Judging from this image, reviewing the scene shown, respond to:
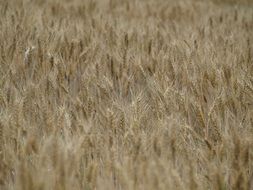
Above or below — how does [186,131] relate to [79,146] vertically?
below

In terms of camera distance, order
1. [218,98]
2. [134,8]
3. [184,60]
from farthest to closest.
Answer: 1. [134,8]
2. [184,60]
3. [218,98]

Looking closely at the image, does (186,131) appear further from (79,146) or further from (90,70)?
(90,70)

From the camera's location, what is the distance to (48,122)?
4.41 ft

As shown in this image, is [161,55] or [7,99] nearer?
[7,99]

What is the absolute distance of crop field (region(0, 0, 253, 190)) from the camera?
3.46 ft

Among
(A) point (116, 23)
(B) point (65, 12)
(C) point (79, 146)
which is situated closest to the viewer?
(C) point (79, 146)

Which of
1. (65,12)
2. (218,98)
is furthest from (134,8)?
(218,98)

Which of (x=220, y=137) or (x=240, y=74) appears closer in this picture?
(x=220, y=137)

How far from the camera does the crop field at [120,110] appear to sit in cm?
106

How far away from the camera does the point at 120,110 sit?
1.44m

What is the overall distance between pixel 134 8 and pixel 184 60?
7.82 ft

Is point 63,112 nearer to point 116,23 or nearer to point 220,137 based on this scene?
point 220,137

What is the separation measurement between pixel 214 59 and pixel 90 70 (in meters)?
0.63

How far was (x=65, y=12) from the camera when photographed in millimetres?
3754
